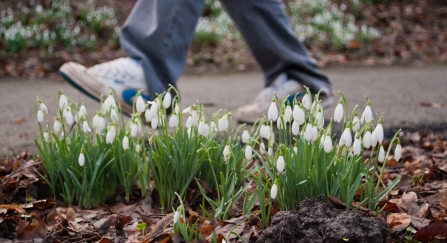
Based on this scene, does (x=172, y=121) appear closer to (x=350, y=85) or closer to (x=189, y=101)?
(x=189, y=101)

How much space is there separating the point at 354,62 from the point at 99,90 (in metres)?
5.63

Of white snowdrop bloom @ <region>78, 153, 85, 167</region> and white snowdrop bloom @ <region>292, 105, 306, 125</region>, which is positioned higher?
white snowdrop bloom @ <region>292, 105, 306, 125</region>

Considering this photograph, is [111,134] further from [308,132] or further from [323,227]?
[323,227]

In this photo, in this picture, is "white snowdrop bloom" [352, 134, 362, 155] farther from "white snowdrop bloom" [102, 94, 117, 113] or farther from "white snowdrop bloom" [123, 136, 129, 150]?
"white snowdrop bloom" [102, 94, 117, 113]

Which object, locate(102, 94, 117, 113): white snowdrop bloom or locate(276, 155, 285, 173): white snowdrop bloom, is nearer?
locate(276, 155, 285, 173): white snowdrop bloom

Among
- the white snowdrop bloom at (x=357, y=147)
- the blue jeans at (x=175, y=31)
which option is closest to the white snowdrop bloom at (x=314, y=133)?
the white snowdrop bloom at (x=357, y=147)

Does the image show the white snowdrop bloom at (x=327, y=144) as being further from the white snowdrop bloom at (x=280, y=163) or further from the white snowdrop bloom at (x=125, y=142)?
the white snowdrop bloom at (x=125, y=142)

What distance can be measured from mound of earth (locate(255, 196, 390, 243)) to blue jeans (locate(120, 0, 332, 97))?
1.57 m

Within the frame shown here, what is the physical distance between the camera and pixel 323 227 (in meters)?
1.54

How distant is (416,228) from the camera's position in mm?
1686

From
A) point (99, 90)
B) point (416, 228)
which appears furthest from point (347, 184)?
point (99, 90)

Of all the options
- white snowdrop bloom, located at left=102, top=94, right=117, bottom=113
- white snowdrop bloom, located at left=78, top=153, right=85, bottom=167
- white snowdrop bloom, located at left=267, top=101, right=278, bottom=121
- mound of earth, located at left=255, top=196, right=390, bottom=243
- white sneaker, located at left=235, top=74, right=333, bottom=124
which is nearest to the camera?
mound of earth, located at left=255, top=196, right=390, bottom=243

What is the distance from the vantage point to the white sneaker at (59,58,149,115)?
9.64 feet

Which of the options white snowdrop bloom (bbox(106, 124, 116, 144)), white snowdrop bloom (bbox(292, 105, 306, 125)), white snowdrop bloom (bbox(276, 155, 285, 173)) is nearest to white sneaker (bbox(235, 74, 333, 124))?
white snowdrop bloom (bbox(106, 124, 116, 144))
